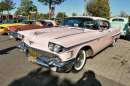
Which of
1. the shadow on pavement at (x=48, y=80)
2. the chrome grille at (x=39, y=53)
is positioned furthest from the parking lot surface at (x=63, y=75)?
the chrome grille at (x=39, y=53)

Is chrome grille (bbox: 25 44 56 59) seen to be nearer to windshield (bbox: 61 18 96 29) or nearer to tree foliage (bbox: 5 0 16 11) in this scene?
windshield (bbox: 61 18 96 29)

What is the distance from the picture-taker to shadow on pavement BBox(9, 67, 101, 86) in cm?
226

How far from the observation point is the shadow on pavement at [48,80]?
226 cm

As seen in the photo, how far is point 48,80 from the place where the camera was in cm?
239

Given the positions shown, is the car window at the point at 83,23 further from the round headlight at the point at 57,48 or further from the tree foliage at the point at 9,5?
the tree foliage at the point at 9,5

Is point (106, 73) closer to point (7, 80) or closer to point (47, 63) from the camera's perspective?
point (47, 63)

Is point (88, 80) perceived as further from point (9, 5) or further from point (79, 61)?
point (9, 5)

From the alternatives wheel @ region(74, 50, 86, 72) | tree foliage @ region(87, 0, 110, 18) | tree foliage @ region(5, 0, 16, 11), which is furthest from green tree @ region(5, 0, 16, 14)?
wheel @ region(74, 50, 86, 72)

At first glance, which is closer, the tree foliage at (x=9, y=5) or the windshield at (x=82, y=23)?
the windshield at (x=82, y=23)

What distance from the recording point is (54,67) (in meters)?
2.14

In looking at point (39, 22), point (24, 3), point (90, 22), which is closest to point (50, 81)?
point (90, 22)

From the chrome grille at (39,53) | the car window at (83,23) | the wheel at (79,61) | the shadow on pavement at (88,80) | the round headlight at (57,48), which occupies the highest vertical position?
the car window at (83,23)

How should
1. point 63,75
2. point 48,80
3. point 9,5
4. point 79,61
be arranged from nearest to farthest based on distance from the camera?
point 48,80 → point 63,75 → point 79,61 → point 9,5

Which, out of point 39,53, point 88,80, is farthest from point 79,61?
point 39,53
